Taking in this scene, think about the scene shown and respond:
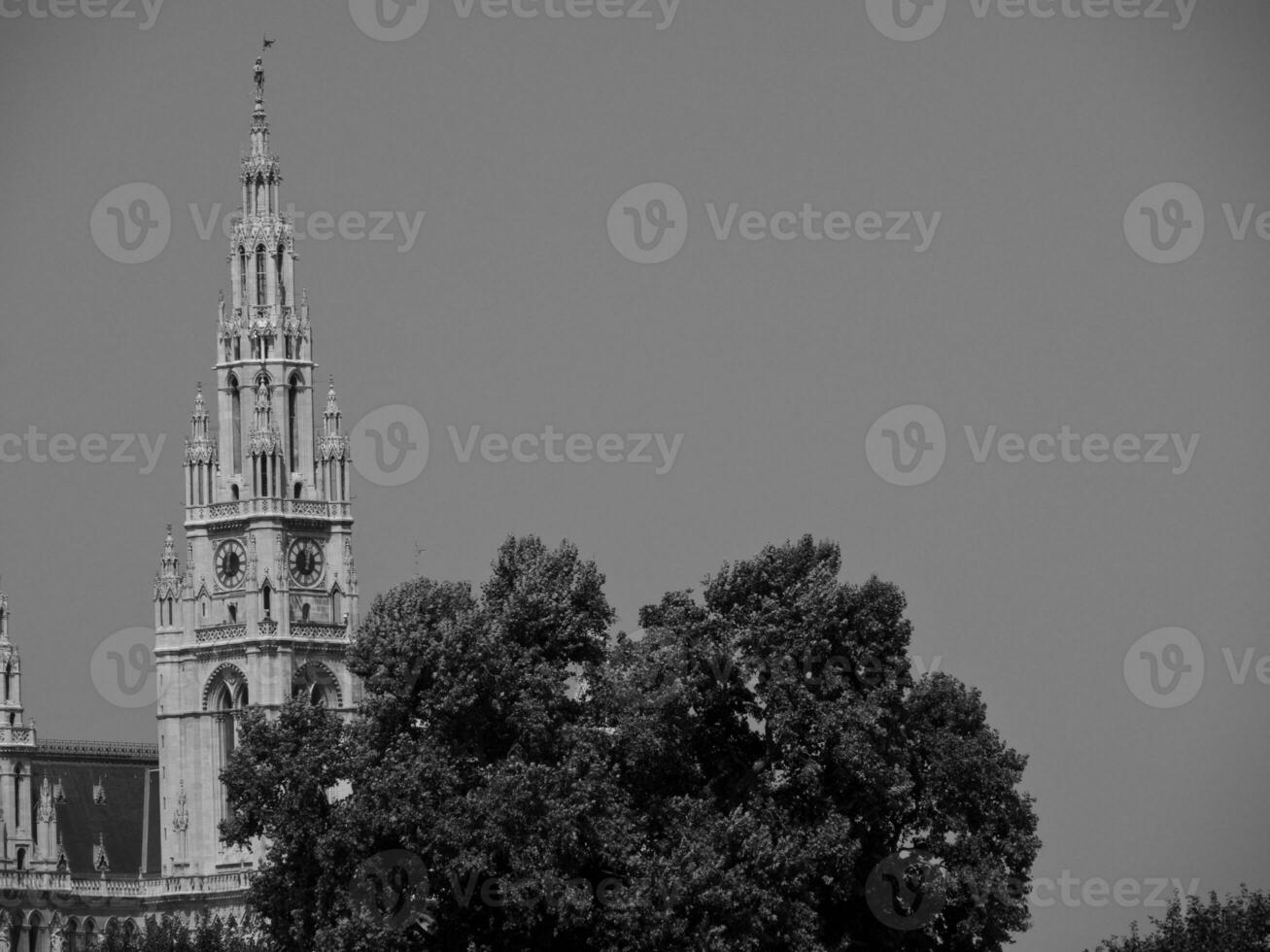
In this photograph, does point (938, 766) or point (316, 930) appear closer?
point (316, 930)

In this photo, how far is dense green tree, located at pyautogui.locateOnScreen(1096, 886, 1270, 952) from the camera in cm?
15600

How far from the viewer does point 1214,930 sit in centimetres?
15800

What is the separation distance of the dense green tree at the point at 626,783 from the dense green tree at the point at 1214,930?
291 inches

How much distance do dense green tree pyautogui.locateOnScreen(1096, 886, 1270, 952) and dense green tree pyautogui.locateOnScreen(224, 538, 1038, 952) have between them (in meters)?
7.39

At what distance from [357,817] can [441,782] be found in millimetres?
2988

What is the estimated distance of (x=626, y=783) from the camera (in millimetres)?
146875

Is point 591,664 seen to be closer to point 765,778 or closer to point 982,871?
point 765,778

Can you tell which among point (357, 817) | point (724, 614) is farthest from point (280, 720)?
point (724, 614)

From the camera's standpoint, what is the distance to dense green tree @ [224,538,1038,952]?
140 metres

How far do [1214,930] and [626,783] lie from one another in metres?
25.3

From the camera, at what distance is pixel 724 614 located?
490 ft

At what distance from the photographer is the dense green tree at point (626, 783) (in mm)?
140125

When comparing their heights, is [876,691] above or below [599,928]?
above

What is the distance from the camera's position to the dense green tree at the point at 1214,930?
156000 mm
